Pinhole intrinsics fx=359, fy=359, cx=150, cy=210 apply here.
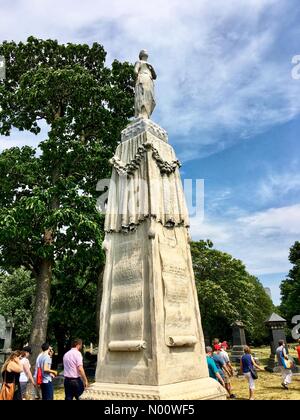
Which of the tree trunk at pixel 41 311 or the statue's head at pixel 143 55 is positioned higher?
the statue's head at pixel 143 55

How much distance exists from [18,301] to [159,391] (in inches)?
1061

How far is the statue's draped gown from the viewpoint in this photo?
8.40 m

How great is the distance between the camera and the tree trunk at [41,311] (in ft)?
47.6

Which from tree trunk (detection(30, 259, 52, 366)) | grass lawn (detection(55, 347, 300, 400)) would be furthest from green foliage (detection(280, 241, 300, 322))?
tree trunk (detection(30, 259, 52, 366))

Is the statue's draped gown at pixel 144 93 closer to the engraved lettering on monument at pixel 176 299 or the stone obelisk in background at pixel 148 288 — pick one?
the stone obelisk in background at pixel 148 288

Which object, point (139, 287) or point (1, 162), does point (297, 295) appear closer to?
point (1, 162)

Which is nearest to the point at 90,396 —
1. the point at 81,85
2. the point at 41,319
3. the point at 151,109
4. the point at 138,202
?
the point at 138,202

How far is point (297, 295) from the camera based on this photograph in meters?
37.2

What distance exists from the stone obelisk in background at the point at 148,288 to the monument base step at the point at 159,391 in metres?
0.02

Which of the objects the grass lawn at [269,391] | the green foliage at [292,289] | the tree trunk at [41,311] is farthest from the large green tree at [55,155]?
the green foliage at [292,289]

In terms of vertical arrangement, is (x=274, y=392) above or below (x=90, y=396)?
below

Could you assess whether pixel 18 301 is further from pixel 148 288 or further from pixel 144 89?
pixel 148 288
